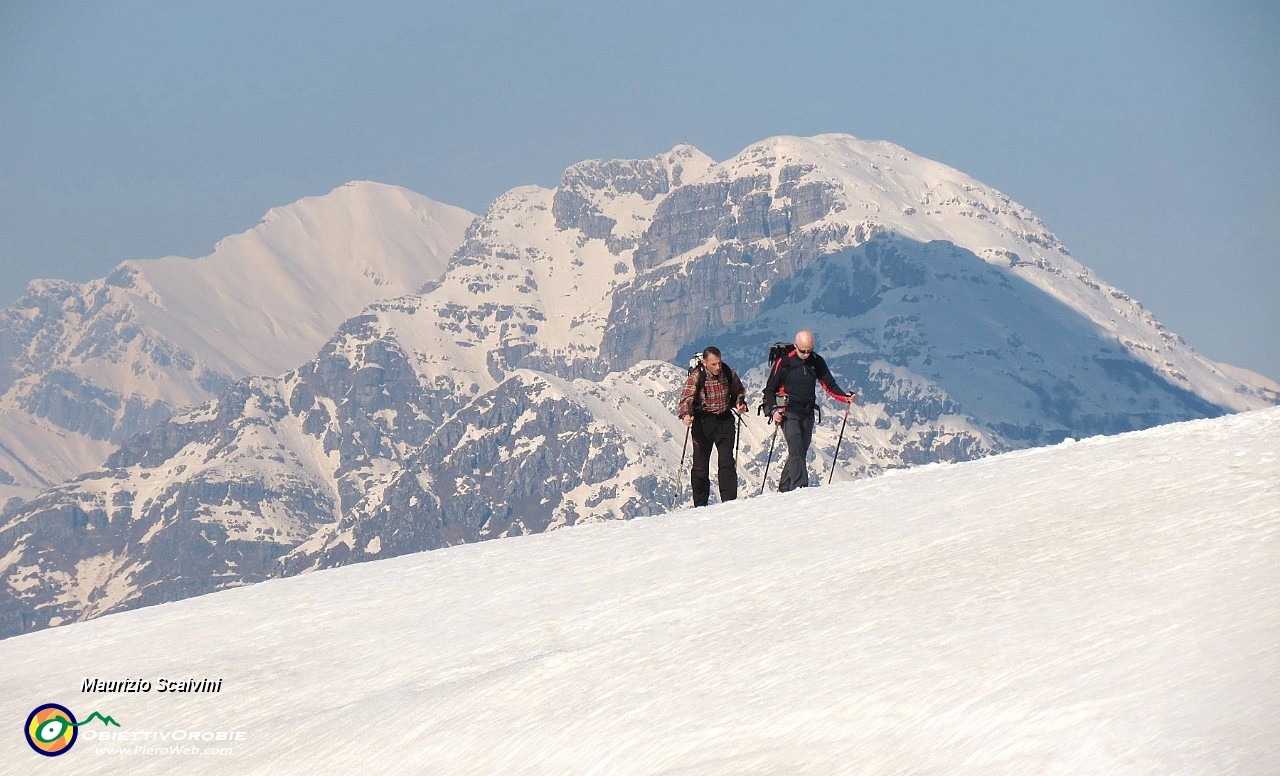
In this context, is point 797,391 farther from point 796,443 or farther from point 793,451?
point 793,451

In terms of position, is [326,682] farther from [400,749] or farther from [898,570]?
[898,570]

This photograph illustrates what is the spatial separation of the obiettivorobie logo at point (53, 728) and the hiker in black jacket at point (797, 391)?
11547mm

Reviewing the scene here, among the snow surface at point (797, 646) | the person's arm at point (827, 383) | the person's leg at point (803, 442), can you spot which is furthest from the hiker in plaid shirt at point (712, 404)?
the snow surface at point (797, 646)

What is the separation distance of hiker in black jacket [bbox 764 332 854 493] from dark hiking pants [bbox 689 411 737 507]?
840 mm

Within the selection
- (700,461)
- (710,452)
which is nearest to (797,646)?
(710,452)

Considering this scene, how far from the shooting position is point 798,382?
26188 millimetres

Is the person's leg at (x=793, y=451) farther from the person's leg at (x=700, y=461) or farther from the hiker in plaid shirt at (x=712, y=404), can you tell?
the person's leg at (x=700, y=461)

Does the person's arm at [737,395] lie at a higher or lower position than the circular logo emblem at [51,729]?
higher

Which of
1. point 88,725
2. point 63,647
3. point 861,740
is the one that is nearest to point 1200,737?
point 861,740

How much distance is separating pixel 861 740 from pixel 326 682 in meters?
7.52

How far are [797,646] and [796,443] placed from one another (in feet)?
33.2

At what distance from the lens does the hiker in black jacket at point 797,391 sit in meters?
26.0

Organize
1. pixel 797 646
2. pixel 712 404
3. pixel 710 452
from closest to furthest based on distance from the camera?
pixel 797 646 → pixel 712 404 → pixel 710 452

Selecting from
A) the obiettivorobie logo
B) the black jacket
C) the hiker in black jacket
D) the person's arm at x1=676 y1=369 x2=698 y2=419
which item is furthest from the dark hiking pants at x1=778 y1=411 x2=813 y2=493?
the obiettivorobie logo
